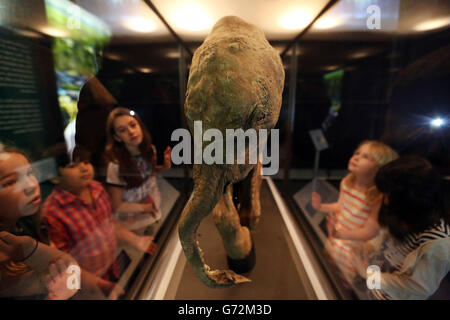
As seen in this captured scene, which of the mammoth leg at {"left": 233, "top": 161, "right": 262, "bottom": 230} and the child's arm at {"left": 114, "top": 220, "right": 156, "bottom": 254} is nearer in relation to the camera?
the mammoth leg at {"left": 233, "top": 161, "right": 262, "bottom": 230}

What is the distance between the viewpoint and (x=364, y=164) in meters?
0.90

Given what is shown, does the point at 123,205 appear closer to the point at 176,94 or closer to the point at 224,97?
the point at 176,94

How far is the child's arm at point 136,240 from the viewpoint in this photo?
967 mm

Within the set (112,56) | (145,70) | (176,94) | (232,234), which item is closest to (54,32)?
(112,56)

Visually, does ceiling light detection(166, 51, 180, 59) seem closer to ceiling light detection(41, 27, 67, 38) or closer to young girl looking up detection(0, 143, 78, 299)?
ceiling light detection(41, 27, 67, 38)

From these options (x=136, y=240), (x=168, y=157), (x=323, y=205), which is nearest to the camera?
(x=168, y=157)

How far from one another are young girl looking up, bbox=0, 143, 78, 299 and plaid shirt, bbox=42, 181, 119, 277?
0.26 feet

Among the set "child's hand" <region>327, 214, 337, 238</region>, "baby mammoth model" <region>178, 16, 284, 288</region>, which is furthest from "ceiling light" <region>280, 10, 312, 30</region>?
"child's hand" <region>327, 214, 337, 238</region>

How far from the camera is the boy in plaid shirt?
2.34 feet

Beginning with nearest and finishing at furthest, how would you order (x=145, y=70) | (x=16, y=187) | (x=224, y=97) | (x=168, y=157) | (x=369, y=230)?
(x=224, y=97), (x=16, y=187), (x=168, y=157), (x=145, y=70), (x=369, y=230)

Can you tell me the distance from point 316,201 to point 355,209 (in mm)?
256

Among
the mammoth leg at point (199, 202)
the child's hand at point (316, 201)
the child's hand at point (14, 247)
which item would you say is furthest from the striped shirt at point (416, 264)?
the child's hand at point (14, 247)
